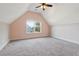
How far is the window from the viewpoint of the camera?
5.96 m

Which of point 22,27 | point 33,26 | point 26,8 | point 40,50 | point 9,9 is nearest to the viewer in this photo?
point 9,9

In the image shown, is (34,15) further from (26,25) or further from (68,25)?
(68,25)

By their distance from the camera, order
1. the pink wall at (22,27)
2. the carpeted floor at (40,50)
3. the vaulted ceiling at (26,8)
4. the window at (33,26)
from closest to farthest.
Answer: the vaulted ceiling at (26,8) < the carpeted floor at (40,50) < the pink wall at (22,27) < the window at (33,26)

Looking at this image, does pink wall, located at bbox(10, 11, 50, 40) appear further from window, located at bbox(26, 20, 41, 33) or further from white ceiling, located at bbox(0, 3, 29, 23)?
white ceiling, located at bbox(0, 3, 29, 23)

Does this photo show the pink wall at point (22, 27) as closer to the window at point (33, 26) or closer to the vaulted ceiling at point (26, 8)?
the window at point (33, 26)

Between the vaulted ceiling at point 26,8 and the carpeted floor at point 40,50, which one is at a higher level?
the vaulted ceiling at point 26,8

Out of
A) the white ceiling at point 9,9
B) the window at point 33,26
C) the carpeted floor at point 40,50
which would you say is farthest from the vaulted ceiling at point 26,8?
the window at point 33,26

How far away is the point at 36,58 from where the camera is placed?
0.53 meters

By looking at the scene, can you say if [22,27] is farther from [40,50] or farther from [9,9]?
[9,9]

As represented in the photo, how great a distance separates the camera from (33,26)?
623 centimetres

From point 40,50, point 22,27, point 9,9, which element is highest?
point 9,9

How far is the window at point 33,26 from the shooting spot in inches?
235

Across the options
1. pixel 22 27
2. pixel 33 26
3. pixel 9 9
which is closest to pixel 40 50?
pixel 9 9

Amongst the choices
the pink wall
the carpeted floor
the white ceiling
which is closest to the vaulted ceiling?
the white ceiling
